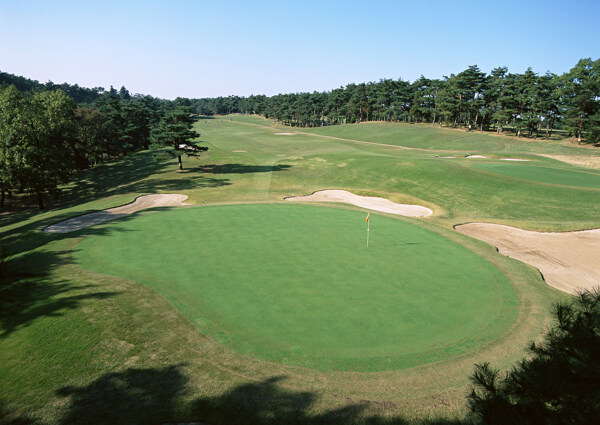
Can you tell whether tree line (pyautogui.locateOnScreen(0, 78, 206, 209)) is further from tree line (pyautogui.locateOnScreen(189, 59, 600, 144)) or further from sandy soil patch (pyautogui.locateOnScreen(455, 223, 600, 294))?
tree line (pyautogui.locateOnScreen(189, 59, 600, 144))

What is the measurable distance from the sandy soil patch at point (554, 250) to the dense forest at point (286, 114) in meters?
36.1

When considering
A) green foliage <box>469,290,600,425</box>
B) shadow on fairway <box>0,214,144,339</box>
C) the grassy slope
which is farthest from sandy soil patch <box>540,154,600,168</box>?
shadow on fairway <box>0,214,144,339</box>

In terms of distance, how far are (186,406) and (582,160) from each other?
198ft

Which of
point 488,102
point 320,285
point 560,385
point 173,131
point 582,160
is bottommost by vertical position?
point 320,285

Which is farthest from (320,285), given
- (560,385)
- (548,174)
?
(548,174)

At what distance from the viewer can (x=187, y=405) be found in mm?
7590

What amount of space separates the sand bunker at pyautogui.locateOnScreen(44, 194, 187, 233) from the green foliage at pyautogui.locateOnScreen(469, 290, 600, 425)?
24984 millimetres

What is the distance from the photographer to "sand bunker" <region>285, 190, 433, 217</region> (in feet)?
87.8

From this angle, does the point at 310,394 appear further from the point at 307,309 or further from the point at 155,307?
the point at 155,307

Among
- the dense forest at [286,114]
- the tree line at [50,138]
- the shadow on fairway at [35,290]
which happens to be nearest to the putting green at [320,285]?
the shadow on fairway at [35,290]

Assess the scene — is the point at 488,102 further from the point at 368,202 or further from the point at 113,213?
the point at 113,213

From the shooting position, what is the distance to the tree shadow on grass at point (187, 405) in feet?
23.5

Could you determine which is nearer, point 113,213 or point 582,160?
point 113,213

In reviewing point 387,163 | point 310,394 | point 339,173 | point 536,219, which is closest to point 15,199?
point 339,173
